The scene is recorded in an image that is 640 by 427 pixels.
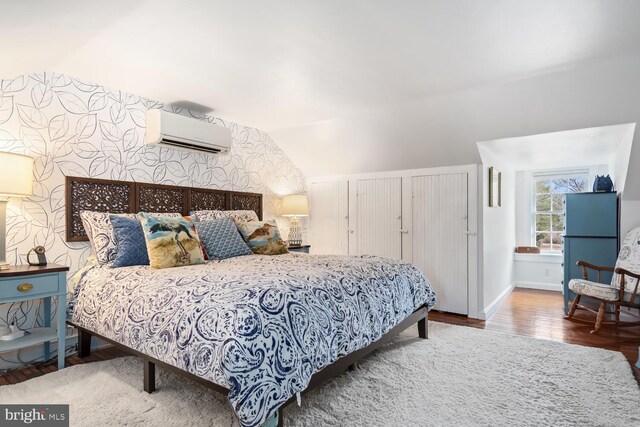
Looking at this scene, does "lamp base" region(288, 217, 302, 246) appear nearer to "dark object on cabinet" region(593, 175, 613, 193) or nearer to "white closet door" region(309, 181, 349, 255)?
"white closet door" region(309, 181, 349, 255)

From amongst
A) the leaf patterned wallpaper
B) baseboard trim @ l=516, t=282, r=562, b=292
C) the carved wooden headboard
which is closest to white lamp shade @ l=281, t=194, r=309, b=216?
the carved wooden headboard

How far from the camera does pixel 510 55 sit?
2486 millimetres

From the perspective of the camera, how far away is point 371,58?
8.50 feet

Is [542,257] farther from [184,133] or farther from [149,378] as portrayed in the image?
[149,378]

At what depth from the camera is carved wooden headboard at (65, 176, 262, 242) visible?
2.85 metres

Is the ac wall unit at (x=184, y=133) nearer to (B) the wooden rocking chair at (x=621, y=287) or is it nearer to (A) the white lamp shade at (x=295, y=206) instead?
(A) the white lamp shade at (x=295, y=206)

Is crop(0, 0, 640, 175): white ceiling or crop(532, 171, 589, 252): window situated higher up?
crop(0, 0, 640, 175): white ceiling

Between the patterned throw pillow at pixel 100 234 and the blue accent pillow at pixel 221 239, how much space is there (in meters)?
0.59

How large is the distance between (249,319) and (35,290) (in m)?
1.78

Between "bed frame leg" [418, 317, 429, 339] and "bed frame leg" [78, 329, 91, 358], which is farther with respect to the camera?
"bed frame leg" [418, 317, 429, 339]

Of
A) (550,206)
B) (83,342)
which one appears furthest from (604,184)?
(83,342)

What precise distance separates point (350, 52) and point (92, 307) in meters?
2.51

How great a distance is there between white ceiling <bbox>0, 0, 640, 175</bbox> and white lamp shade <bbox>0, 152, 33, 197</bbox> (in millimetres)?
615

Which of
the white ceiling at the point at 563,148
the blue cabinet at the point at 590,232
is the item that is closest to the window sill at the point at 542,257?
the blue cabinet at the point at 590,232
